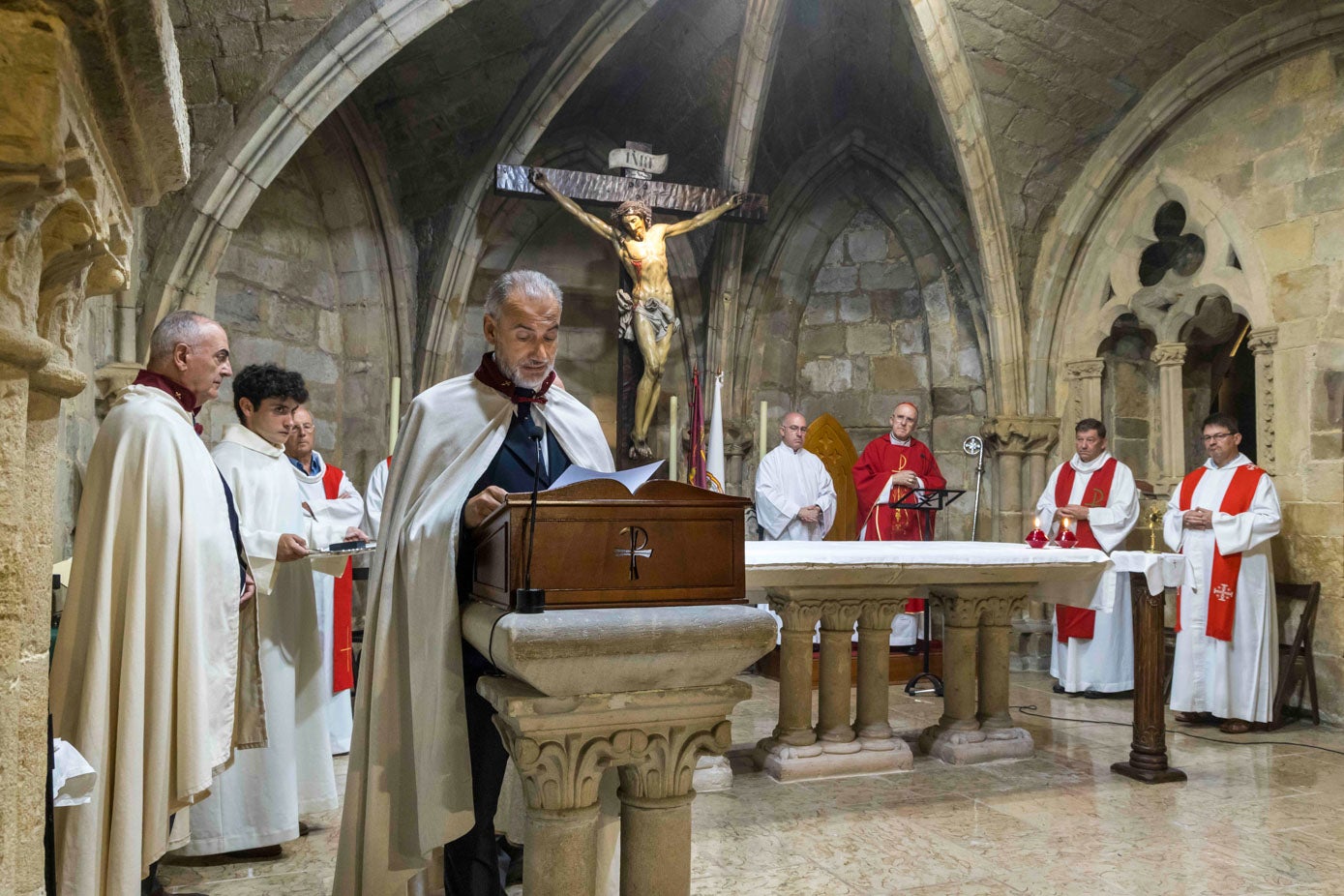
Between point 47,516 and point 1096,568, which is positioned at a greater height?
point 47,516

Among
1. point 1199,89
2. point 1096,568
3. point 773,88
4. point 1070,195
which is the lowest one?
point 1096,568

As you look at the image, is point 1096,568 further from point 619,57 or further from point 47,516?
point 619,57

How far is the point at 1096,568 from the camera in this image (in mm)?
4812

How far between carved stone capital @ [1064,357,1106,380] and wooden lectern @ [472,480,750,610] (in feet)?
20.8

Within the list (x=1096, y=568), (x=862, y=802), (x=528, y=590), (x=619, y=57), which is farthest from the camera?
(x=619, y=57)

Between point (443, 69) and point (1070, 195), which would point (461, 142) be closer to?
point (443, 69)

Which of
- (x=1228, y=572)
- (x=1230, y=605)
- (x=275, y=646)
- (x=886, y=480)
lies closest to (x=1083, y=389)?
(x=886, y=480)

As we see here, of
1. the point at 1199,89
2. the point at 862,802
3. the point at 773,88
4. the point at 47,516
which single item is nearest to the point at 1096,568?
the point at 862,802

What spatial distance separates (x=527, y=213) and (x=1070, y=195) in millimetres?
4357

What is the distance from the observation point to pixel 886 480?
7555 mm

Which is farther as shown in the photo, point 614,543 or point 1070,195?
point 1070,195

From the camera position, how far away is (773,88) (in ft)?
27.3

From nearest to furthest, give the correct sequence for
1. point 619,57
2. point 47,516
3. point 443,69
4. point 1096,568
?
point 47,516 < point 1096,568 < point 443,69 < point 619,57

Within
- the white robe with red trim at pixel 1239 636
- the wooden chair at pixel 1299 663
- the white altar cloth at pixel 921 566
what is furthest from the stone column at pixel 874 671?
the wooden chair at pixel 1299 663
